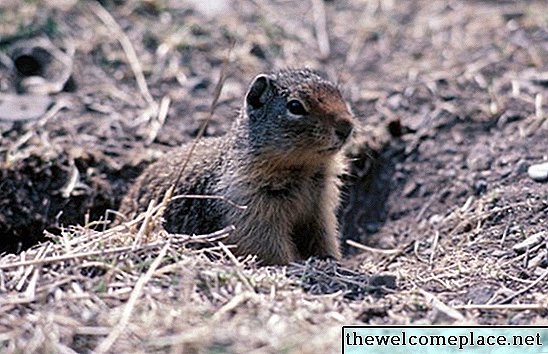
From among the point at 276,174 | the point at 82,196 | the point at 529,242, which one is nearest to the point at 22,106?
the point at 82,196

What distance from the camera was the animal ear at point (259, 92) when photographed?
6242 millimetres

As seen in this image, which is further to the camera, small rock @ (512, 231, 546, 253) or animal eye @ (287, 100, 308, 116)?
animal eye @ (287, 100, 308, 116)

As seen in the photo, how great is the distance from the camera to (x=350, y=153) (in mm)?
7793

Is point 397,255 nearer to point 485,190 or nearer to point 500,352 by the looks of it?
point 485,190

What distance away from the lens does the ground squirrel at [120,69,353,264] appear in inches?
234

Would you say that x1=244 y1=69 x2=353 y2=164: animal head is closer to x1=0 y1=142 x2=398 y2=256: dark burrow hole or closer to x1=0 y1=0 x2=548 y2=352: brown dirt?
x1=0 y1=0 x2=548 y2=352: brown dirt

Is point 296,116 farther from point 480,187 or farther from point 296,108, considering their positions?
point 480,187

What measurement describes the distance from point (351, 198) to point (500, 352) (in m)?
3.62

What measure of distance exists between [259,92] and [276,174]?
0.51m

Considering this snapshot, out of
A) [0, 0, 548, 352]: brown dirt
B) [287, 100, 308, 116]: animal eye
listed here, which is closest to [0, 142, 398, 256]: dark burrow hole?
[0, 0, 548, 352]: brown dirt

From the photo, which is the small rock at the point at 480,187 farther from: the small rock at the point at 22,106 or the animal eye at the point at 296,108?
the small rock at the point at 22,106

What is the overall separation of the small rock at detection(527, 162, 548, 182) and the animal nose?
1.57m

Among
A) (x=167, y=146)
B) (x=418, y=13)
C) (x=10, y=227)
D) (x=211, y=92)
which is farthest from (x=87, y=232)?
(x=418, y=13)

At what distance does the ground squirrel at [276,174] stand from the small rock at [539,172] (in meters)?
1.25
